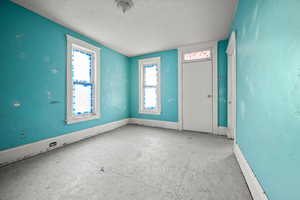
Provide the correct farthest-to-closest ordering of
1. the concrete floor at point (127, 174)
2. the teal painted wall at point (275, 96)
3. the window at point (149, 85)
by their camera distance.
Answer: the window at point (149, 85) → the concrete floor at point (127, 174) → the teal painted wall at point (275, 96)

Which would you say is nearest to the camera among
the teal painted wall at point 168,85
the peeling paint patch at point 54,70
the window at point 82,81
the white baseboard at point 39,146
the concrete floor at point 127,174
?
the concrete floor at point 127,174

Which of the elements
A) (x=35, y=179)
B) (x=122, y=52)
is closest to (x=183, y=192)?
(x=35, y=179)

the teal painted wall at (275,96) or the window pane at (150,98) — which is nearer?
the teal painted wall at (275,96)

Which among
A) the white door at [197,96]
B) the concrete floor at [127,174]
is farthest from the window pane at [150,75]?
the concrete floor at [127,174]

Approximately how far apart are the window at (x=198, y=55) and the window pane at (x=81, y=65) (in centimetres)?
283

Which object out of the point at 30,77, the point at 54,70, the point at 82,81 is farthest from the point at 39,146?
the point at 82,81

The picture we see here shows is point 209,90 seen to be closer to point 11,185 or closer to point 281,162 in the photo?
point 281,162

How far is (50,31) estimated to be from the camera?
238 cm

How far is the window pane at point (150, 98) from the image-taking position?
434 cm

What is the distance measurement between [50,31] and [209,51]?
3.84m

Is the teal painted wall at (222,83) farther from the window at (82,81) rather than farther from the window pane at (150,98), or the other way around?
the window at (82,81)

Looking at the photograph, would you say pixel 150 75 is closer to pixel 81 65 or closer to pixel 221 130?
pixel 81 65

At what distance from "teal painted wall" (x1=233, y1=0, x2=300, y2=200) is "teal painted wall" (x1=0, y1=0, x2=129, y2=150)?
3.25m

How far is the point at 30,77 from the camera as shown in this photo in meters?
2.12
